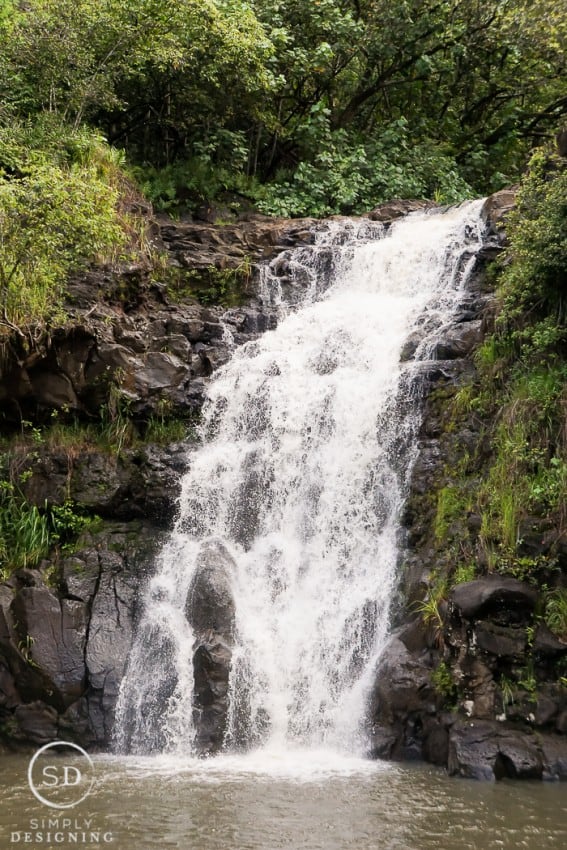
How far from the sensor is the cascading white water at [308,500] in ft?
33.0

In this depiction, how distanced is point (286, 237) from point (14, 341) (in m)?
6.57

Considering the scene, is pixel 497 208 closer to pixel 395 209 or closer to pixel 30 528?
pixel 395 209

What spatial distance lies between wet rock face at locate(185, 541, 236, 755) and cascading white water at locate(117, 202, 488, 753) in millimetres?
122

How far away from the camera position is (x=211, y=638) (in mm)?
10516

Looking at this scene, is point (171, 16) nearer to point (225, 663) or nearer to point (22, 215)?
point (22, 215)

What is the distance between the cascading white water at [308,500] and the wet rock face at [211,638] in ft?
0.40

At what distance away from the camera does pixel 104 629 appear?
35.8 feet

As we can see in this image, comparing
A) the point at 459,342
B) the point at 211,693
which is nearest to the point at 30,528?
the point at 211,693

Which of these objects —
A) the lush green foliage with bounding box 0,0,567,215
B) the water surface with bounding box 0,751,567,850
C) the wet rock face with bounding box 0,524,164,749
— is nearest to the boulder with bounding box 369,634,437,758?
the water surface with bounding box 0,751,567,850

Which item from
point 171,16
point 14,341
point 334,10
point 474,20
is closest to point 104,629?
point 14,341

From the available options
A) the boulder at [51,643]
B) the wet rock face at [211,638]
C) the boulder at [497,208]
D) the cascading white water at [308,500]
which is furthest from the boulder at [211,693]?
the boulder at [497,208]

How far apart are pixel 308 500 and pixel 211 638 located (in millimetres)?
2487

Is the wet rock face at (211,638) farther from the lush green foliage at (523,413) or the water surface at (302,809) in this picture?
the lush green foliage at (523,413)

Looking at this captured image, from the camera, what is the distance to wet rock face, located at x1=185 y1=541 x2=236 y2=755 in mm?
9859
